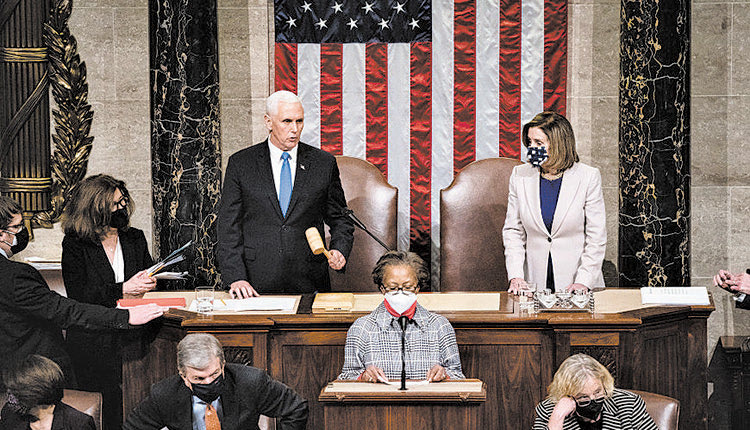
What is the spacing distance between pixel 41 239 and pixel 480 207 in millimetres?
3376

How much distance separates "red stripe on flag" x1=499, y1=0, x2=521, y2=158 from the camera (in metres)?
8.09

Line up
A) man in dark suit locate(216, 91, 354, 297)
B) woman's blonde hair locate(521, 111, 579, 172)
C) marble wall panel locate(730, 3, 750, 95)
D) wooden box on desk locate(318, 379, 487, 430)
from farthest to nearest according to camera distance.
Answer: marble wall panel locate(730, 3, 750, 95), man in dark suit locate(216, 91, 354, 297), woman's blonde hair locate(521, 111, 579, 172), wooden box on desk locate(318, 379, 487, 430)

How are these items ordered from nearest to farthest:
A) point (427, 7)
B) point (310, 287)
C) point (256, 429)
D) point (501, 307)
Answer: point (256, 429), point (501, 307), point (310, 287), point (427, 7)

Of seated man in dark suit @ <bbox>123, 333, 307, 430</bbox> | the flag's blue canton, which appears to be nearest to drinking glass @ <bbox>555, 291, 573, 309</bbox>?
seated man in dark suit @ <bbox>123, 333, 307, 430</bbox>

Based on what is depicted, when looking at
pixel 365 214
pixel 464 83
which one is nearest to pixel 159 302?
pixel 365 214

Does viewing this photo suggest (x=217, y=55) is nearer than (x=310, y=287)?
No

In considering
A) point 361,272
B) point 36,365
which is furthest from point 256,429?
point 361,272

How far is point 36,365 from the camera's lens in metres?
4.99

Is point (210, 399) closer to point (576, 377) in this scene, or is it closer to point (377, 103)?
point (576, 377)

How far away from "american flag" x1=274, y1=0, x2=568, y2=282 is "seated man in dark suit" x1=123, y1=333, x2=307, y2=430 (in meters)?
3.58

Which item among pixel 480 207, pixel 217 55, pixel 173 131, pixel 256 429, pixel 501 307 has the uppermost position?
pixel 217 55

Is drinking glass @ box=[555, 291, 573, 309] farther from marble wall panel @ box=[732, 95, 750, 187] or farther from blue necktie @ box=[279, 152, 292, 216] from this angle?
marble wall panel @ box=[732, 95, 750, 187]

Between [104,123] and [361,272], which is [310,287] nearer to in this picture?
[361,272]

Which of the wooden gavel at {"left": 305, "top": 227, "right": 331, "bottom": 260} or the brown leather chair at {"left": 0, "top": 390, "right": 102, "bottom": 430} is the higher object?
the wooden gavel at {"left": 305, "top": 227, "right": 331, "bottom": 260}
